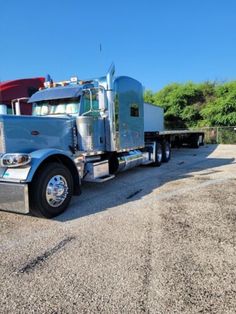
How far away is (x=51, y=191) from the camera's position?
4789mm

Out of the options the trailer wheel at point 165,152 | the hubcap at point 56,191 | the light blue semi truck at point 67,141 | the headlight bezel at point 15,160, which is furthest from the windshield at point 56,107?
the trailer wheel at point 165,152

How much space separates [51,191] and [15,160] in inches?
31.8

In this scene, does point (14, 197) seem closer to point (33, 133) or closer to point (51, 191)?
point (51, 191)

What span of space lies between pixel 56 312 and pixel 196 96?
31152 mm

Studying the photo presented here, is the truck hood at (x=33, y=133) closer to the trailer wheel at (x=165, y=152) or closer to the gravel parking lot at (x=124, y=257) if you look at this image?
the gravel parking lot at (x=124, y=257)

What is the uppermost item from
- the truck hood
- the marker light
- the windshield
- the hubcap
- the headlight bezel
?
the marker light

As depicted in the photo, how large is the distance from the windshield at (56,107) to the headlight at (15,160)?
236cm

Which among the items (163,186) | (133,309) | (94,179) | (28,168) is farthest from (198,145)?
(133,309)

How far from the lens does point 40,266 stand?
3221mm

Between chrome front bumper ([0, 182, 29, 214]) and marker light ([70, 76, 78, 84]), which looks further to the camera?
marker light ([70, 76, 78, 84])

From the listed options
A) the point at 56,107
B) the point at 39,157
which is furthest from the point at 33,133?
the point at 56,107

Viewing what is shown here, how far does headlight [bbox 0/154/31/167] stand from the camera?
14.5 ft

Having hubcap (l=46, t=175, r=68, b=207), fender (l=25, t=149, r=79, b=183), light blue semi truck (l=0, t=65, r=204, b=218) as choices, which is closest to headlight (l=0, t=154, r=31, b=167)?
light blue semi truck (l=0, t=65, r=204, b=218)

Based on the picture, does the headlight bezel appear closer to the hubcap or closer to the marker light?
the hubcap
